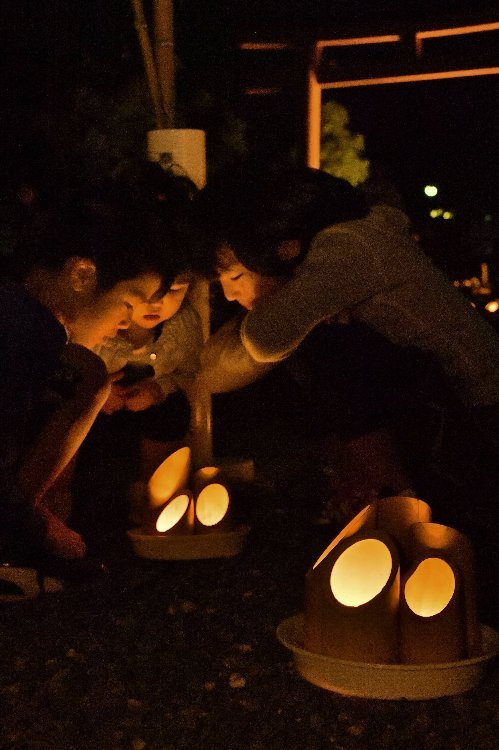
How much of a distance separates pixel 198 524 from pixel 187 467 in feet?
0.68

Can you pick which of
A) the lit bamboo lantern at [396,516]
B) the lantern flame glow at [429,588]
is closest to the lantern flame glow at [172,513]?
the lit bamboo lantern at [396,516]

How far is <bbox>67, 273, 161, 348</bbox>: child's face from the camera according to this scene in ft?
10.9

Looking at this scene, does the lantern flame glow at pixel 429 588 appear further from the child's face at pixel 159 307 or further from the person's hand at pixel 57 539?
the child's face at pixel 159 307

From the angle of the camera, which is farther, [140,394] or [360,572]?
[140,394]

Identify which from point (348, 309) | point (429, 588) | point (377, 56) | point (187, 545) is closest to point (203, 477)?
point (187, 545)

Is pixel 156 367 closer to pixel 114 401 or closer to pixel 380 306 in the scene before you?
pixel 114 401

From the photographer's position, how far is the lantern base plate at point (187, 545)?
3.78 m

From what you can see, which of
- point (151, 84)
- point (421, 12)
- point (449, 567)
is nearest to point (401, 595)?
point (449, 567)

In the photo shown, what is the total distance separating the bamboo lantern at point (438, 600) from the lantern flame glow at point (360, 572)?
3.2 inches

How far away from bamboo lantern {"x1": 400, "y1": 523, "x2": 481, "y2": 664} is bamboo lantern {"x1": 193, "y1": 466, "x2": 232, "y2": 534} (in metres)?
1.23

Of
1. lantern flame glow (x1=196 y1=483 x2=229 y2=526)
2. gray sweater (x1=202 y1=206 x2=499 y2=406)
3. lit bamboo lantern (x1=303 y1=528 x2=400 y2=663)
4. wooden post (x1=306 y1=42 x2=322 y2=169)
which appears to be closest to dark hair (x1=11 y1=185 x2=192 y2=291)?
gray sweater (x1=202 y1=206 x2=499 y2=406)

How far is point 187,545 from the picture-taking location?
12.4ft

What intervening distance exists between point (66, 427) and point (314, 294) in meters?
0.77

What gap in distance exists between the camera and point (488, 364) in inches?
125
